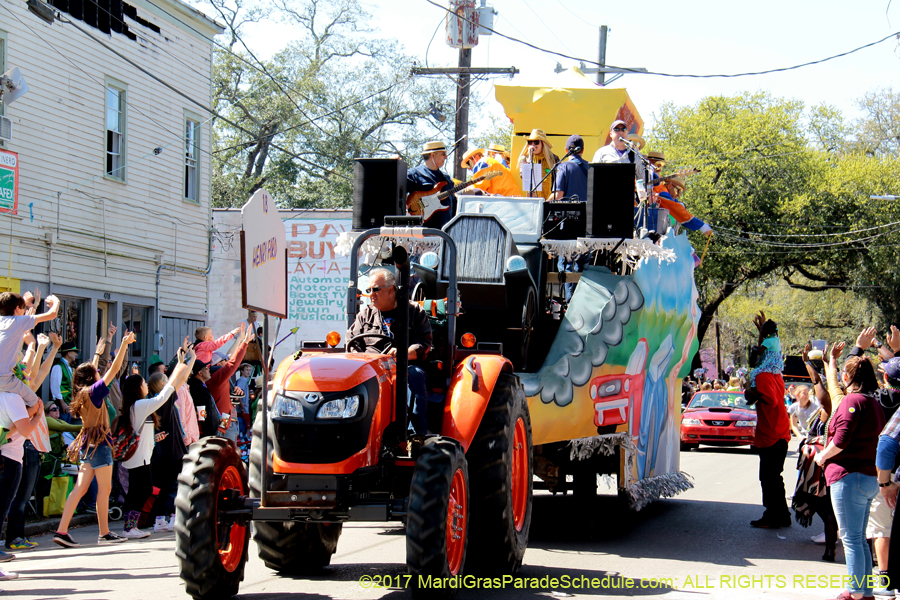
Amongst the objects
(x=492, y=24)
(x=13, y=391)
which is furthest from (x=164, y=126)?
(x=13, y=391)

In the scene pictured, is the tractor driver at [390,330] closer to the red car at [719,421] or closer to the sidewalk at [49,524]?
the sidewalk at [49,524]

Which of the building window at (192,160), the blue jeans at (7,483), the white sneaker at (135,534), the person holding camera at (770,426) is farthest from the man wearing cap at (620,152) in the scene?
the building window at (192,160)

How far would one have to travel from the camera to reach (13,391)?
8125 millimetres

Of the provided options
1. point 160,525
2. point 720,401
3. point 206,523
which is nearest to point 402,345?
point 206,523

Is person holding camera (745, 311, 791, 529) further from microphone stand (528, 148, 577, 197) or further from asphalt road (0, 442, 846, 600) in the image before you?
microphone stand (528, 148, 577, 197)

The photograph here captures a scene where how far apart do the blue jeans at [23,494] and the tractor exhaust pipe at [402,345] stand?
4.29 metres

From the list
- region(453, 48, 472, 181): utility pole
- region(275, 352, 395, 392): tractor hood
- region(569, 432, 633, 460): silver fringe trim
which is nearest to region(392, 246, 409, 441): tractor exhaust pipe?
region(275, 352, 395, 392): tractor hood

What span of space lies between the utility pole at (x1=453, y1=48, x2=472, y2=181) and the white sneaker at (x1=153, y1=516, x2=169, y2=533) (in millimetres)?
11090

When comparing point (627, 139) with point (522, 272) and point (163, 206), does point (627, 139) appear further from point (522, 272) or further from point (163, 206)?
point (163, 206)

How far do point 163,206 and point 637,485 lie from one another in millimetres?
12906

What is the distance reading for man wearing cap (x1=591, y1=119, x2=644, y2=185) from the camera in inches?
448

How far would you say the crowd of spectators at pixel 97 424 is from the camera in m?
8.12

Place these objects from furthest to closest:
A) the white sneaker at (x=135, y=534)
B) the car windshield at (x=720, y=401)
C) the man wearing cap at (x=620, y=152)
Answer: the car windshield at (x=720, y=401), the man wearing cap at (x=620, y=152), the white sneaker at (x=135, y=534)

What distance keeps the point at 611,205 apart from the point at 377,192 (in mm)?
2382
